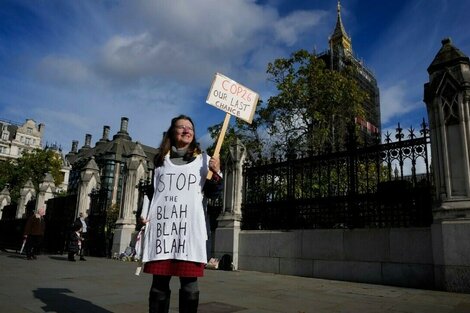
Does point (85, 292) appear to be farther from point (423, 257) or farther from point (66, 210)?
point (66, 210)

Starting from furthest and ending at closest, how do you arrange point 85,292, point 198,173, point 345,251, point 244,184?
point 244,184, point 345,251, point 85,292, point 198,173

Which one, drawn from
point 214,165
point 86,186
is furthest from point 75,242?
point 214,165

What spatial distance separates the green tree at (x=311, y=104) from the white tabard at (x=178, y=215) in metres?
16.7

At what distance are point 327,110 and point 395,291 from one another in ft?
48.9

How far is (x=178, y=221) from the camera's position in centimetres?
301

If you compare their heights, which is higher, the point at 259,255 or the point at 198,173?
the point at 198,173

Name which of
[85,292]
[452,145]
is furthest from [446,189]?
[85,292]

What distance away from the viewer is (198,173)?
10.5ft

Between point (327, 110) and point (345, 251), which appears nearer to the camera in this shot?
point (345, 251)

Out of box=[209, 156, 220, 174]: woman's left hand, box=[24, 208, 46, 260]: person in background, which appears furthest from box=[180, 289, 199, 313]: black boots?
box=[24, 208, 46, 260]: person in background

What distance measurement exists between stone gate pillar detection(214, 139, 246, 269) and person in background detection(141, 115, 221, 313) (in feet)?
24.9

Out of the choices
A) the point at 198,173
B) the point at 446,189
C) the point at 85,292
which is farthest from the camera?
the point at 446,189

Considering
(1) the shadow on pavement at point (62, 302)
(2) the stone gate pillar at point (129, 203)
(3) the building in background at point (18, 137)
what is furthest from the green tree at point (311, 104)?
(3) the building in background at point (18, 137)

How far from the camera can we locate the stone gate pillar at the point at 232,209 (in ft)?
35.0
